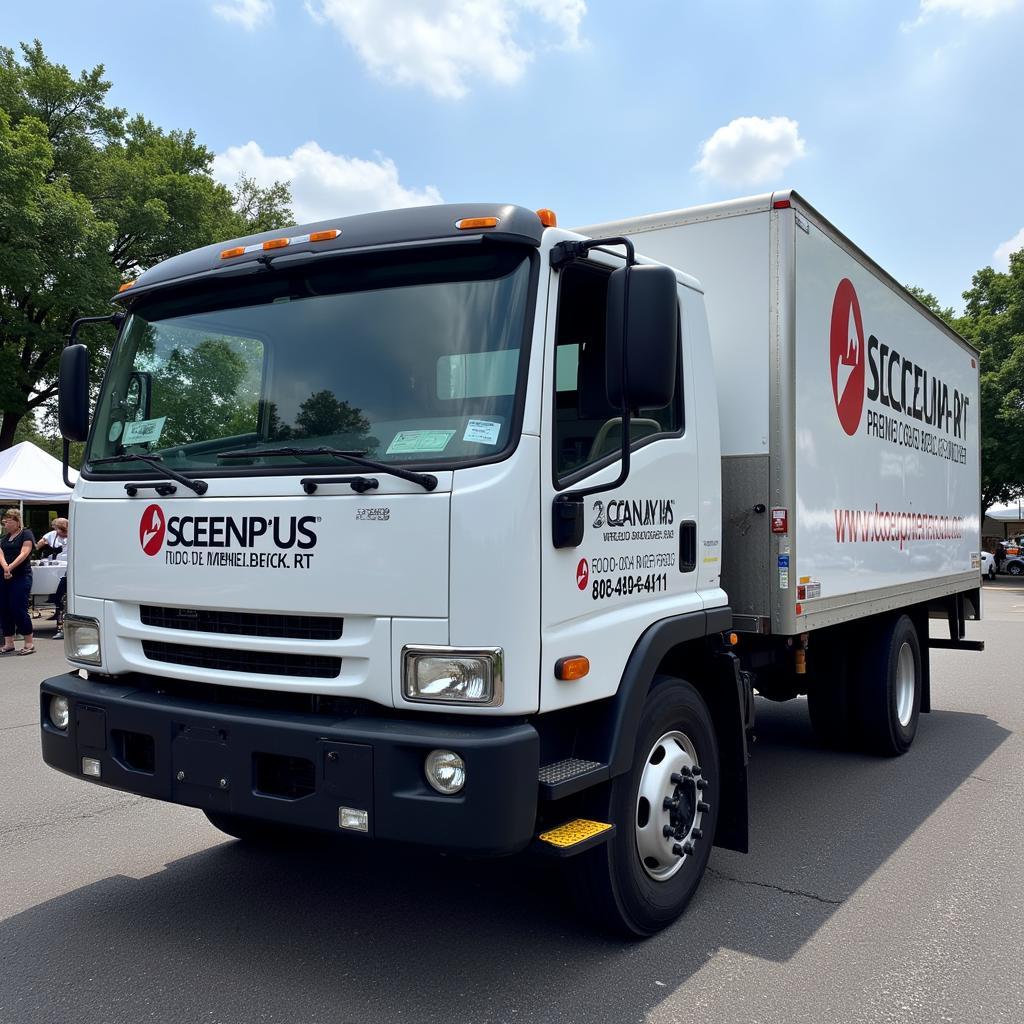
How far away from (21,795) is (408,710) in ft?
12.5

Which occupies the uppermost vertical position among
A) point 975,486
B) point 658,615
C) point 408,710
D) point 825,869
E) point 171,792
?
point 975,486

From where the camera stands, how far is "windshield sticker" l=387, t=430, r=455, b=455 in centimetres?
328

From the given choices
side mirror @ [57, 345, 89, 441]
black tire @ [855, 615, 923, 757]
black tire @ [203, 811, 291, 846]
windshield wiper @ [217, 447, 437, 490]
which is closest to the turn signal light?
windshield wiper @ [217, 447, 437, 490]

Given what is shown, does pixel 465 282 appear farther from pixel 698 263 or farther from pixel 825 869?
pixel 825 869

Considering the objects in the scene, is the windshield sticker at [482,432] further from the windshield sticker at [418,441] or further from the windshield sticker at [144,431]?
the windshield sticker at [144,431]

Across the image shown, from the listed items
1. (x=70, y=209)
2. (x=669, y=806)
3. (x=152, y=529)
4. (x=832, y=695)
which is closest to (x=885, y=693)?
(x=832, y=695)

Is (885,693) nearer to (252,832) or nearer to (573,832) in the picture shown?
(573,832)

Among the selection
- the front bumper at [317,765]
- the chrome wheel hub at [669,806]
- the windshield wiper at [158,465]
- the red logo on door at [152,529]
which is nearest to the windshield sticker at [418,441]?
the windshield wiper at [158,465]

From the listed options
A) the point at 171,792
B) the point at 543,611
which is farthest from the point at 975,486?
the point at 171,792

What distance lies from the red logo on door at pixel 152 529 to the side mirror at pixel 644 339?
5.66ft

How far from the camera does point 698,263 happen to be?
4.90 m

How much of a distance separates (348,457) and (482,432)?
0.45 meters

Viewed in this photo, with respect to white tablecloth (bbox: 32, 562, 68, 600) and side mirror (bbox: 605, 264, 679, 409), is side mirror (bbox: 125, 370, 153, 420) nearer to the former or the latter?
side mirror (bbox: 605, 264, 679, 409)

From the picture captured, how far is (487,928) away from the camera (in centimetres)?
392
